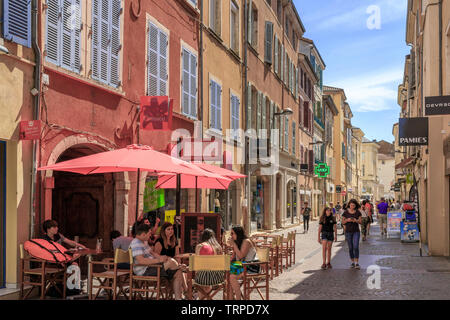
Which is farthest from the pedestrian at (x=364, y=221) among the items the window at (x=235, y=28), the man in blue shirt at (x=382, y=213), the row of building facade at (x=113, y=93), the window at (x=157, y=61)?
the window at (x=157, y=61)

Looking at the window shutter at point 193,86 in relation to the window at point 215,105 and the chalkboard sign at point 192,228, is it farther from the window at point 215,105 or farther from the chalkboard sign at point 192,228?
the chalkboard sign at point 192,228

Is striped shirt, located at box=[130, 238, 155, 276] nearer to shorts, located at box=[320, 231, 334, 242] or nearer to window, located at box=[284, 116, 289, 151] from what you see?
shorts, located at box=[320, 231, 334, 242]

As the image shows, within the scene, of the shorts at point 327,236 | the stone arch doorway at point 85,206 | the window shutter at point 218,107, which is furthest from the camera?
the window shutter at point 218,107

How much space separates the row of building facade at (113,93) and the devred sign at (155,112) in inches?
8.4

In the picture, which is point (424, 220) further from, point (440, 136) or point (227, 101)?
point (227, 101)

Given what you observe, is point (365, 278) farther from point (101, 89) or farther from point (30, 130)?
point (30, 130)

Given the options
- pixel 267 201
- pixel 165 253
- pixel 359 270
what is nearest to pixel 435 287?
pixel 359 270

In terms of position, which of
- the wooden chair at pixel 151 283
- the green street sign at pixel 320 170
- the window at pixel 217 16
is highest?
the window at pixel 217 16

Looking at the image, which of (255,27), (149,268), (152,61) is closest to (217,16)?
(255,27)

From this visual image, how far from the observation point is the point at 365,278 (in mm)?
11633

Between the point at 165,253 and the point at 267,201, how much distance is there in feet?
57.1

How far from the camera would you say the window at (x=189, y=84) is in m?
15.5

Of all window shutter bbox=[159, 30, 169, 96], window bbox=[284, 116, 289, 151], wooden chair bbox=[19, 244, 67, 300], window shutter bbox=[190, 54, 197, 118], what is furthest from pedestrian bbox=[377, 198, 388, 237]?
wooden chair bbox=[19, 244, 67, 300]

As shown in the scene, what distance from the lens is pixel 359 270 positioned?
513 inches
